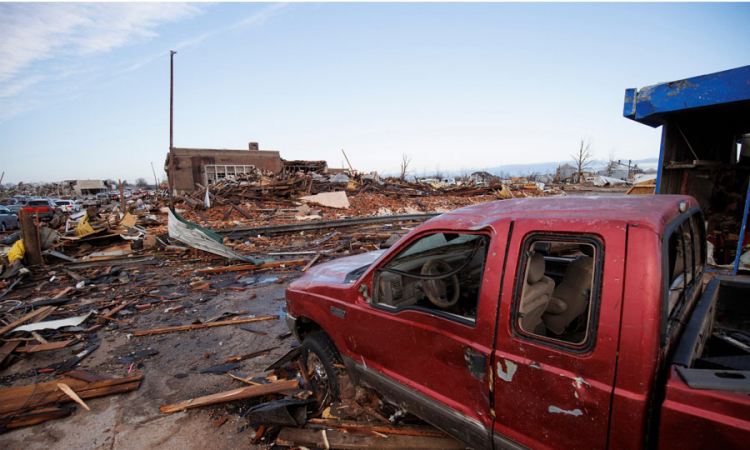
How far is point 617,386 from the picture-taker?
157cm

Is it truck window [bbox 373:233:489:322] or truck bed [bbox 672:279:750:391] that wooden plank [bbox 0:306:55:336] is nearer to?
truck window [bbox 373:233:489:322]

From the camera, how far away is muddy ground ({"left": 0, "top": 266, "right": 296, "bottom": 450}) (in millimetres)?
3221

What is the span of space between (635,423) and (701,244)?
6.25ft

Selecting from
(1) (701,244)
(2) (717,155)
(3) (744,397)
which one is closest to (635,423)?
(3) (744,397)

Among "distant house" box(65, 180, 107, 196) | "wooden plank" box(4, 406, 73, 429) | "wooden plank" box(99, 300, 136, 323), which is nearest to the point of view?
"wooden plank" box(4, 406, 73, 429)

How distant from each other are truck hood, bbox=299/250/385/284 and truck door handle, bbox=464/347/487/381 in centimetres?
130

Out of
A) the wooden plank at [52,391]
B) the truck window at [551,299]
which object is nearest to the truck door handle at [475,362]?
the truck window at [551,299]

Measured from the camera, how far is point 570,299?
231 cm

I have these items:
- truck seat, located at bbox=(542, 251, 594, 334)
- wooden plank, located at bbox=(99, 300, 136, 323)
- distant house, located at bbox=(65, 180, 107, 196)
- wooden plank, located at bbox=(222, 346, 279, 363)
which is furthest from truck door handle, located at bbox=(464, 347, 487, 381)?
distant house, located at bbox=(65, 180, 107, 196)

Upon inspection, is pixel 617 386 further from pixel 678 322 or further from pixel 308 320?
pixel 308 320

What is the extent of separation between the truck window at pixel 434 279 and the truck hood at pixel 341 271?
0.37 meters

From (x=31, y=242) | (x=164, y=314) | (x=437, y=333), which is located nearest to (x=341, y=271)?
(x=437, y=333)

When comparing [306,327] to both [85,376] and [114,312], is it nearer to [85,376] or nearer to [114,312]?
[85,376]

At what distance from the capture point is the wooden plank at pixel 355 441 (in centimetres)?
266
